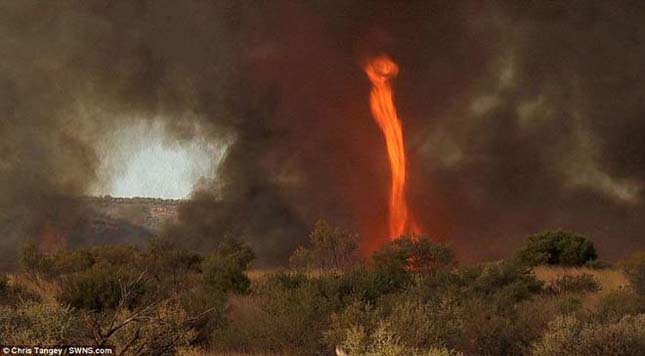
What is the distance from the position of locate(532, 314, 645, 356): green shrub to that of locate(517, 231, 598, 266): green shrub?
79.2ft

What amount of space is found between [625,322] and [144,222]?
4655 centimetres

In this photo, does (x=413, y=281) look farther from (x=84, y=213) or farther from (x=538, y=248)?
(x=84, y=213)

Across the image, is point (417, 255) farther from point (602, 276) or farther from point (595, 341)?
point (595, 341)

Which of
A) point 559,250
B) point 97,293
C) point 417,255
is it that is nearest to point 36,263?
point 97,293

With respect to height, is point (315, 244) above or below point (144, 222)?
below

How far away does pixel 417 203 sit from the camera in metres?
→ 48.5

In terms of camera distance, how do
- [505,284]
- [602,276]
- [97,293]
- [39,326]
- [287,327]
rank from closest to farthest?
[39,326] < [287,327] < [97,293] < [505,284] < [602,276]

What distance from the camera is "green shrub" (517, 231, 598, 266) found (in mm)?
36562

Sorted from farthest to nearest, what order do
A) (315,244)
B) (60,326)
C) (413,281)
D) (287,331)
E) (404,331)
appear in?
(315,244) < (413,281) < (287,331) < (404,331) < (60,326)

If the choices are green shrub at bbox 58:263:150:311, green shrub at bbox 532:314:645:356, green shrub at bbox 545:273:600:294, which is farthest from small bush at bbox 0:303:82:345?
green shrub at bbox 545:273:600:294

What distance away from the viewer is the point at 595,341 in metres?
11.4

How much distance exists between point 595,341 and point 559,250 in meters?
27.4

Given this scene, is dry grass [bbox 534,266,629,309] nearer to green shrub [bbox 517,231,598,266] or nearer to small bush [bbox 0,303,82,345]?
green shrub [bbox 517,231,598,266]

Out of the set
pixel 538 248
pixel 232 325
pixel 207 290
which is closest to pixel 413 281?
pixel 207 290
